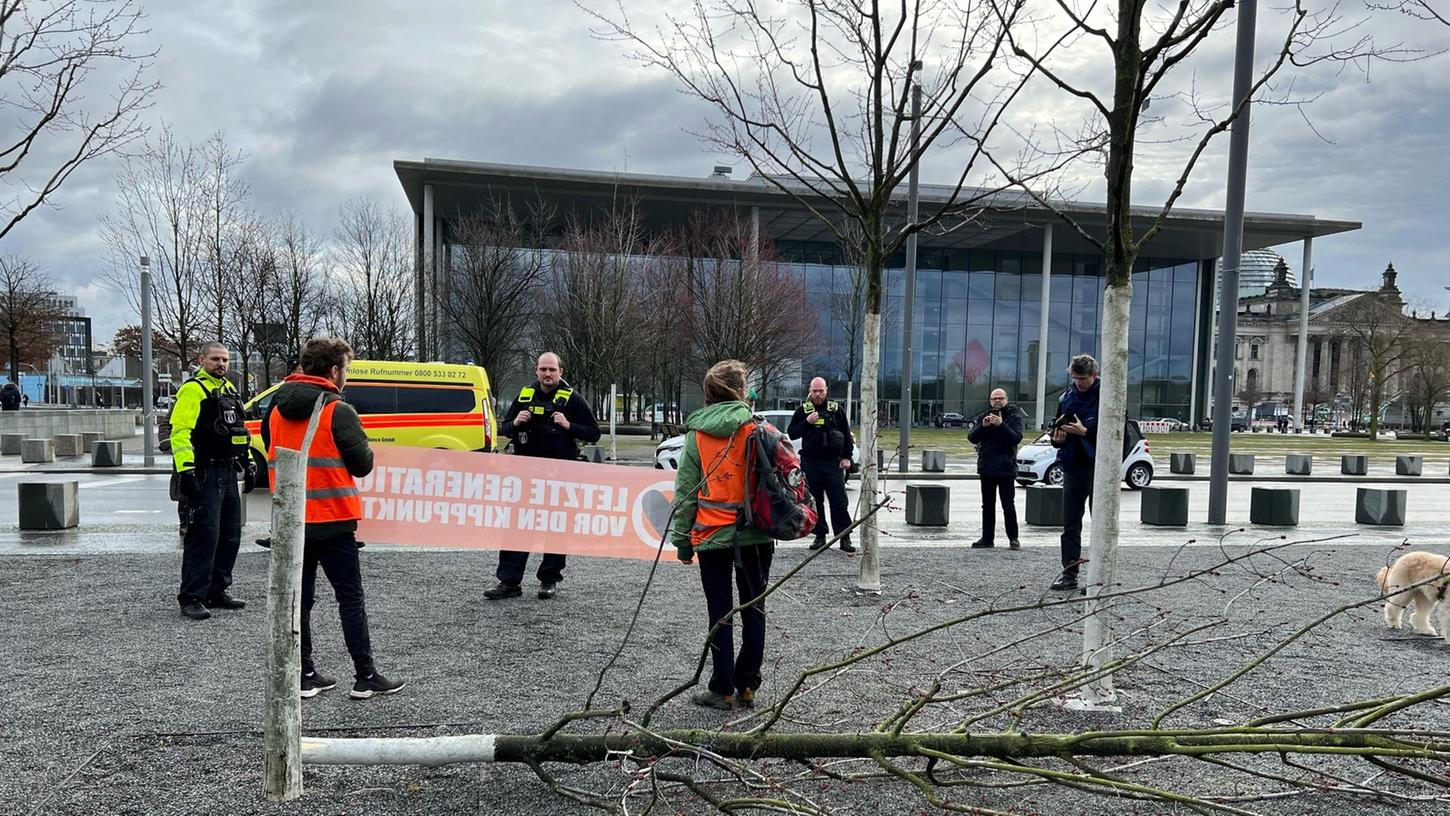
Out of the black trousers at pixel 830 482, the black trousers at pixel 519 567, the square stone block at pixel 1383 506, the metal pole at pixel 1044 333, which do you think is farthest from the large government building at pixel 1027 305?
the black trousers at pixel 519 567

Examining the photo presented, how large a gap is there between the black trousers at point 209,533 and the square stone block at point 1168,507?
1128 centimetres

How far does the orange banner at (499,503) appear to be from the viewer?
6.49m

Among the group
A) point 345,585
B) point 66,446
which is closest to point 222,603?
point 345,585

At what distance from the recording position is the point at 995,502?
9570 mm

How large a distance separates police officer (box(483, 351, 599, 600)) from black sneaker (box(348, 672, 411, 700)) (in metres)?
2.15

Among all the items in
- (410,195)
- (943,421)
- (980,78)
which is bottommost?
(943,421)

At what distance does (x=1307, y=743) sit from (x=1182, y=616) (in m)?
4.06

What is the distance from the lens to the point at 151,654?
5164mm

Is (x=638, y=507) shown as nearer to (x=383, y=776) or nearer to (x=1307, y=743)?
(x=383, y=776)

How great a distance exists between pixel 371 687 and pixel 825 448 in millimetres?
5294

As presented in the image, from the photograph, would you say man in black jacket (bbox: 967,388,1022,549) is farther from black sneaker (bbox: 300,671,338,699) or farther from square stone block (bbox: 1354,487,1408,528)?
square stone block (bbox: 1354,487,1408,528)

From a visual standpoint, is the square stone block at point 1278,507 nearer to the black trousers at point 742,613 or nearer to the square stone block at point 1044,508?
the square stone block at point 1044,508

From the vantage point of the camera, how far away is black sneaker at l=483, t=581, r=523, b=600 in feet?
22.0

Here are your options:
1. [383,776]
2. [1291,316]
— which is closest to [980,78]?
[383,776]
